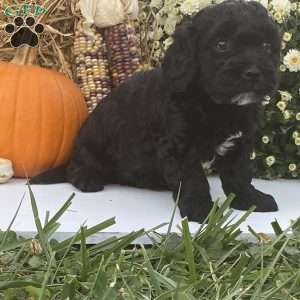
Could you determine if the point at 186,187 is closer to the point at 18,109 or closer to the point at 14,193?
the point at 14,193

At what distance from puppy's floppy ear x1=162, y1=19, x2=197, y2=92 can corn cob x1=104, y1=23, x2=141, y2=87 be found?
46.6 inches

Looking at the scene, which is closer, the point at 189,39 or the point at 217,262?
the point at 217,262

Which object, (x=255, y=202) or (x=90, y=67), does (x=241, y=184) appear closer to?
(x=255, y=202)

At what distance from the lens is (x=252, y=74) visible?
2.13 meters

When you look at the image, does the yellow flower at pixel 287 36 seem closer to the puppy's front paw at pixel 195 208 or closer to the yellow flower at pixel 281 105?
the yellow flower at pixel 281 105

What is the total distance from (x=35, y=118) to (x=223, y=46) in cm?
119

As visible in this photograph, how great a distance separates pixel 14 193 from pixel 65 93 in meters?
0.70

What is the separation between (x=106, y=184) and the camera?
2.93 metres

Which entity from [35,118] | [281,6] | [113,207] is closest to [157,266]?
[113,207]

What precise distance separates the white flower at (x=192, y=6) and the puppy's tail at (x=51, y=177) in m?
1.02

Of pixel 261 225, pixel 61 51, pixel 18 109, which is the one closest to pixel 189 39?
pixel 261 225

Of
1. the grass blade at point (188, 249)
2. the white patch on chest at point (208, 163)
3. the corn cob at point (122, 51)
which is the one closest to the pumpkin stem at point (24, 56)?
the corn cob at point (122, 51)

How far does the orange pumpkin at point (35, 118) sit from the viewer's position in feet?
9.81

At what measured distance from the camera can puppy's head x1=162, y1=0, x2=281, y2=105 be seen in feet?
7.06
